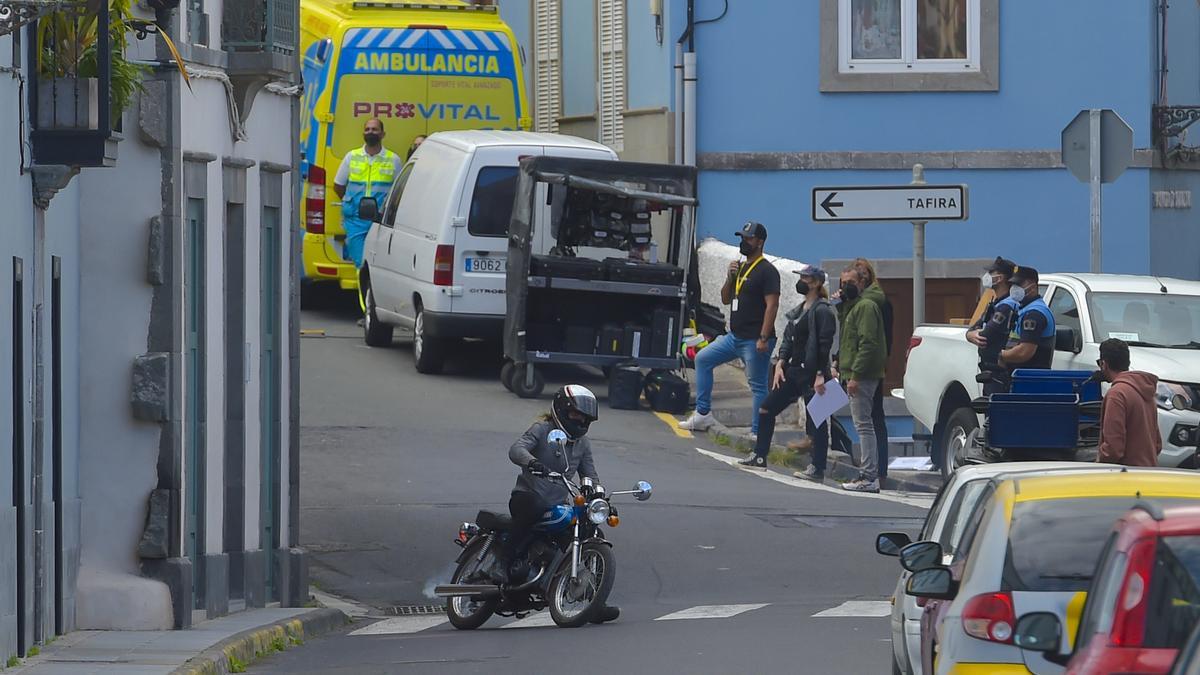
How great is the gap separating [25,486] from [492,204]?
37.3 feet

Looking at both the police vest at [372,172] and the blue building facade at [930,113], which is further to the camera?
the blue building facade at [930,113]

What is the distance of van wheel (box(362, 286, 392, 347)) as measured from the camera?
2483cm

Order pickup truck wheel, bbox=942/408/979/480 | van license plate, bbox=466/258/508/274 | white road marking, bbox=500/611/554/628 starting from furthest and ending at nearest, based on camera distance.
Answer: van license plate, bbox=466/258/508/274, pickup truck wheel, bbox=942/408/979/480, white road marking, bbox=500/611/554/628

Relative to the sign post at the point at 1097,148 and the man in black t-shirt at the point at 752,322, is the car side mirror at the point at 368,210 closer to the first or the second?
the man in black t-shirt at the point at 752,322

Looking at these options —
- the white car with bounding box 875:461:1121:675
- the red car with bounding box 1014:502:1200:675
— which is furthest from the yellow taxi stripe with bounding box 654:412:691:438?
the red car with bounding box 1014:502:1200:675

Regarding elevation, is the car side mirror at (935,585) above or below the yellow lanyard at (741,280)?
below

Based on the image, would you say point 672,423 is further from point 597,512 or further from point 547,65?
point 547,65

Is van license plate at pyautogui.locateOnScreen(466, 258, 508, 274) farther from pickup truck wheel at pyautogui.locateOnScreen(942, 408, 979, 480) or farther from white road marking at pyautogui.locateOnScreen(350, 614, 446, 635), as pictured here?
white road marking at pyautogui.locateOnScreen(350, 614, 446, 635)

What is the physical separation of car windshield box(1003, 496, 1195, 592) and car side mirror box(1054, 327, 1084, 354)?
9.64 m

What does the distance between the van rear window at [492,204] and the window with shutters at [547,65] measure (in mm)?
9038

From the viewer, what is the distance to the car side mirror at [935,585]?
8.08 metres

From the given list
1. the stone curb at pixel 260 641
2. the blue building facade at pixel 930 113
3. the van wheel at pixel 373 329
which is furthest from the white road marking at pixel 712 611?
the blue building facade at pixel 930 113

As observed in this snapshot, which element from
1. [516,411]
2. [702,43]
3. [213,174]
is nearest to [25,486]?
[213,174]

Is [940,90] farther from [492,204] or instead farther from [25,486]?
[25,486]
